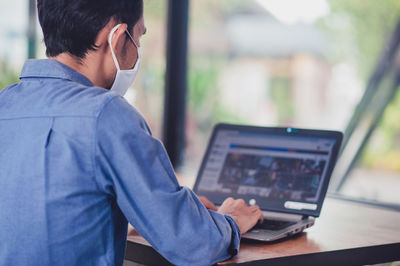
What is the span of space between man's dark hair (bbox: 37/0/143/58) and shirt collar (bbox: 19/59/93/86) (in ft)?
0.12

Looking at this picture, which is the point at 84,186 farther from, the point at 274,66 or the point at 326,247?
the point at 274,66

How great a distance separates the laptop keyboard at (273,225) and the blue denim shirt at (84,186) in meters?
0.40

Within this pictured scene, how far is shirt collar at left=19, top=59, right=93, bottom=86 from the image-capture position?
122cm

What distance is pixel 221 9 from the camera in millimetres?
4602

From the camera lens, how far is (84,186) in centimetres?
113

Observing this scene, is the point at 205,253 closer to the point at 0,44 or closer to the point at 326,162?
the point at 326,162

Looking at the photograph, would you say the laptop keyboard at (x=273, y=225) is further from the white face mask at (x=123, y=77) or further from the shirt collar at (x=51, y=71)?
the shirt collar at (x=51, y=71)

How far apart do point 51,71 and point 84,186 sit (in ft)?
0.84

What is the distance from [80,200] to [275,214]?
783 mm

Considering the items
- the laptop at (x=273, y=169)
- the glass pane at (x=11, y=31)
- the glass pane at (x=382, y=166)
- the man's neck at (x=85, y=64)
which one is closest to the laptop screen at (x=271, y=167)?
the laptop at (x=273, y=169)

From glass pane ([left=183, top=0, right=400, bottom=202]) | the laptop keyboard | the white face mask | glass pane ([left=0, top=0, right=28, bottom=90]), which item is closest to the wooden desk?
the laptop keyboard

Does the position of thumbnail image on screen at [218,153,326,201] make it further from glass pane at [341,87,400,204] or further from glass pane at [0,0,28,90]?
glass pane at [341,87,400,204]

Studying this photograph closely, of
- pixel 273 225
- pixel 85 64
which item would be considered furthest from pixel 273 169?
pixel 85 64

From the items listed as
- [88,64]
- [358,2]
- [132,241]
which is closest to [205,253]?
[132,241]
